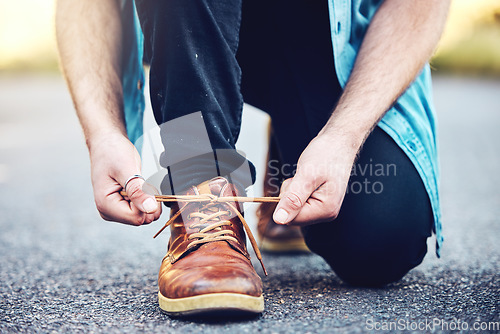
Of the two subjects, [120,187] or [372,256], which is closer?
[120,187]

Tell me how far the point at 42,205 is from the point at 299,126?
1.40m

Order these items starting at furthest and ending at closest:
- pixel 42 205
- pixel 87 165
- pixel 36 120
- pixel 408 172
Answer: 1. pixel 36 120
2. pixel 87 165
3. pixel 42 205
4. pixel 408 172

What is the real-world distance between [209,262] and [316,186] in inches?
9.5

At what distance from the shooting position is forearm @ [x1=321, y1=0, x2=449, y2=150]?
3.63ft

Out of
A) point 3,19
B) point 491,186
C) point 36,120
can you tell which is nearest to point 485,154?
point 491,186

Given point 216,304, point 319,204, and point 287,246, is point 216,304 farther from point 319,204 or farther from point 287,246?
point 287,246

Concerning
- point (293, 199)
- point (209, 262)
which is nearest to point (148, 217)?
point (209, 262)

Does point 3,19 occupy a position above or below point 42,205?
below

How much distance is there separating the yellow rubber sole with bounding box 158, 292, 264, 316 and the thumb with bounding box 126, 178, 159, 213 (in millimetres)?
171

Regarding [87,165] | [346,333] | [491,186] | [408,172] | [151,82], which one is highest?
[151,82]

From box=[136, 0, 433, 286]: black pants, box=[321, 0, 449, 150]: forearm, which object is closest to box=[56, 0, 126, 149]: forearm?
box=[136, 0, 433, 286]: black pants

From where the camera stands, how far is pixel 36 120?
5.20m

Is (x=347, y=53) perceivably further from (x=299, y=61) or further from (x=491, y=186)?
(x=491, y=186)

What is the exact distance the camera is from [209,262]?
3.06 feet
